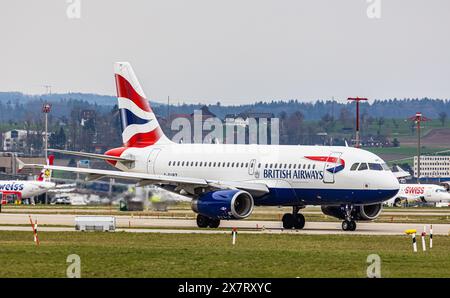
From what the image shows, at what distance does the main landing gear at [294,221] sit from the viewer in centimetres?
6562

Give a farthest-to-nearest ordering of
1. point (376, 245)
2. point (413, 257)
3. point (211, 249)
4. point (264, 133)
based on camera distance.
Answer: point (264, 133), point (376, 245), point (211, 249), point (413, 257)

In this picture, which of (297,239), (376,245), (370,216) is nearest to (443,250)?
(376,245)

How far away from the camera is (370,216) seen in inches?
2564

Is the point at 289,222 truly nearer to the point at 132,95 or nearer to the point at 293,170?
the point at 293,170

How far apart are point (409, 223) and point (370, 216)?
33.9ft

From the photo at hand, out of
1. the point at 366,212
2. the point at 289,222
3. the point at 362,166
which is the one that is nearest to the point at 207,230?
the point at 289,222

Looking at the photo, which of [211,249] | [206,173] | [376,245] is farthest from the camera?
[206,173]

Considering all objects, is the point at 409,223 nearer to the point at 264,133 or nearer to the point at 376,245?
the point at 376,245

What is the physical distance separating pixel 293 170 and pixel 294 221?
3172 mm

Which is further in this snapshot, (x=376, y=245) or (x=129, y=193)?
A: (x=129, y=193)

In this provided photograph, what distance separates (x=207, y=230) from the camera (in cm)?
6247
